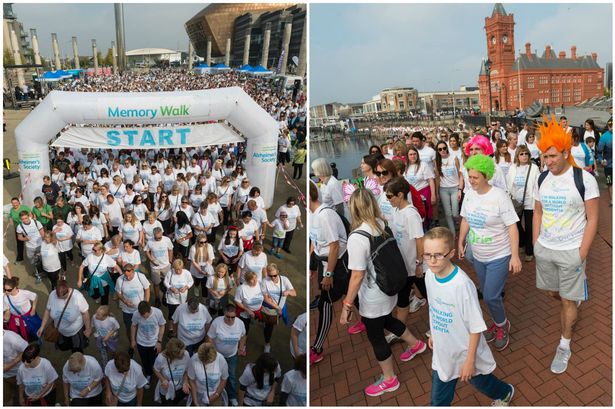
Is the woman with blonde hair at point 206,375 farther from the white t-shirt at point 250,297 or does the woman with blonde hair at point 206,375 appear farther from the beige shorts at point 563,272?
the beige shorts at point 563,272

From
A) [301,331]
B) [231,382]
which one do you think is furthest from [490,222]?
[231,382]

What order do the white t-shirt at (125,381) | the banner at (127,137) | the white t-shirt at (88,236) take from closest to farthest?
the white t-shirt at (125,381) → the white t-shirt at (88,236) → the banner at (127,137)

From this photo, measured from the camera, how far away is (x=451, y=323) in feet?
8.07

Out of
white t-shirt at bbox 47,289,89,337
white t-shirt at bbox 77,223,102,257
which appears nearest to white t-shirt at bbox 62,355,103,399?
white t-shirt at bbox 47,289,89,337

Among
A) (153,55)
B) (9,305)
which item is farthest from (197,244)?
(153,55)

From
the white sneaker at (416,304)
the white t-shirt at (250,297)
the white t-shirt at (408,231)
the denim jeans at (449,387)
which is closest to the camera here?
the denim jeans at (449,387)

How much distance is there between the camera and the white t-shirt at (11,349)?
409cm

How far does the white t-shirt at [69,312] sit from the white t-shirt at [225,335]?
55.8 inches

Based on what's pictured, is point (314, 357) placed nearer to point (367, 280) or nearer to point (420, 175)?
point (367, 280)

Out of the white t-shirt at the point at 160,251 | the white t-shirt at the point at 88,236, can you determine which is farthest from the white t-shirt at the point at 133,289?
the white t-shirt at the point at 88,236

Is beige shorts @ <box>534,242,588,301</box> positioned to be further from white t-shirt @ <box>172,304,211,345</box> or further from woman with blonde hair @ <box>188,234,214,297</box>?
woman with blonde hair @ <box>188,234,214,297</box>

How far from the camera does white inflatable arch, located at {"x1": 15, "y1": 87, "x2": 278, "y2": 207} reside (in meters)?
8.53

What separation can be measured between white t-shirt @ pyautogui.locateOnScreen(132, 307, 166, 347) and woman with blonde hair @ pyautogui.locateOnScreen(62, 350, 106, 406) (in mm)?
603

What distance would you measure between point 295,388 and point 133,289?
229cm
